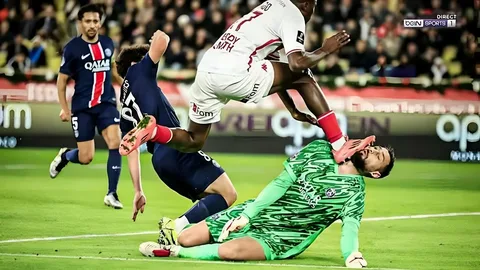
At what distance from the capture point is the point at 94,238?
9.88 metres

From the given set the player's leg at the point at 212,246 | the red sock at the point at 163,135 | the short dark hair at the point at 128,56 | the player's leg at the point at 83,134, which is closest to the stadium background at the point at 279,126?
the player's leg at the point at 212,246

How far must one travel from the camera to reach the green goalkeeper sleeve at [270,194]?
8164 millimetres

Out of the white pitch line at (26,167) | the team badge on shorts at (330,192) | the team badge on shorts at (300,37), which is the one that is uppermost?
the team badge on shorts at (300,37)

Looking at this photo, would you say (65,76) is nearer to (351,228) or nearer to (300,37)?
(300,37)

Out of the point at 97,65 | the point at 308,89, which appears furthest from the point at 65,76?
the point at 308,89

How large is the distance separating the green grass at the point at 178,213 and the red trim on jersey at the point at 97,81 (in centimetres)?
121

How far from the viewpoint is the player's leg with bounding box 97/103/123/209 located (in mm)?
12562

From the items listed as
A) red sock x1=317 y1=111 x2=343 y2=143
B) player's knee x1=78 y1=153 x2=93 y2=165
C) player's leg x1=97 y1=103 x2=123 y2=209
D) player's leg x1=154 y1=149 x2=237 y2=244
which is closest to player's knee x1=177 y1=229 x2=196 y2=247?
player's leg x1=154 y1=149 x2=237 y2=244

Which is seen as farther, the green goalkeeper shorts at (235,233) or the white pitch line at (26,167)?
the white pitch line at (26,167)

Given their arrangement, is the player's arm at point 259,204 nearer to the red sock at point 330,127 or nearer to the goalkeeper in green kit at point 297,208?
the goalkeeper in green kit at point 297,208

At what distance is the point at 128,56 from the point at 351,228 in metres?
3.51

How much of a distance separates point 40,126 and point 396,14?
7.19 m

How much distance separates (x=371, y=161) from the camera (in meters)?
8.27

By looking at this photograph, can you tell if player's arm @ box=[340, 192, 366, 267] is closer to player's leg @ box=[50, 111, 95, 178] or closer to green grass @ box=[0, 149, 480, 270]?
green grass @ box=[0, 149, 480, 270]
